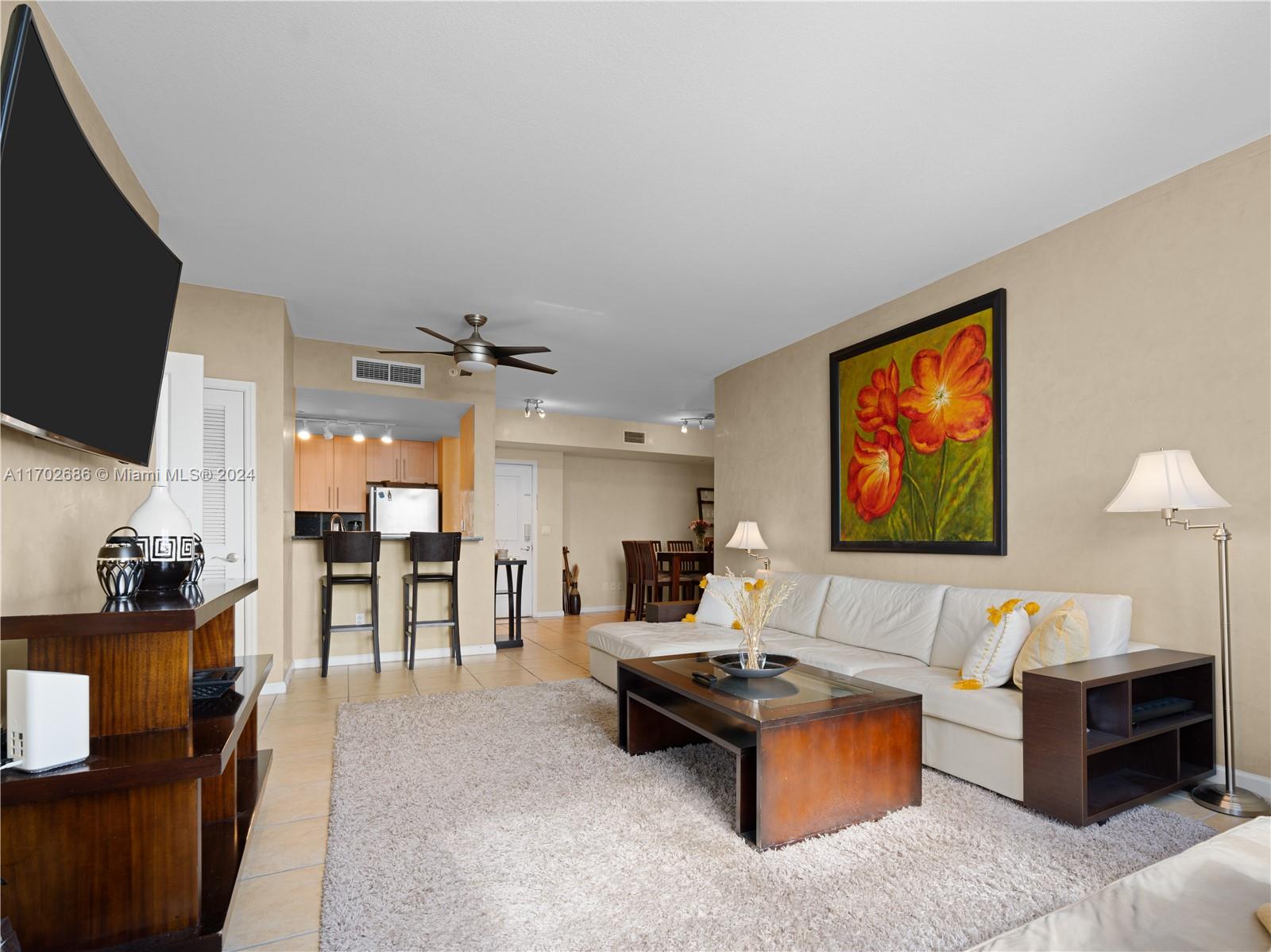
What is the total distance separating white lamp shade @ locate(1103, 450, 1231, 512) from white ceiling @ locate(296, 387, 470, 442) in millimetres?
4781

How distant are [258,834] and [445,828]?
2.16ft

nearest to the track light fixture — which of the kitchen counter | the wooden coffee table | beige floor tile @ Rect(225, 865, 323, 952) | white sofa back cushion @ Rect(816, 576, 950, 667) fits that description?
the kitchen counter

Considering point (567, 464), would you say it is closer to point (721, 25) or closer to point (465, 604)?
point (465, 604)

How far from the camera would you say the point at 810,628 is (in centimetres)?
429

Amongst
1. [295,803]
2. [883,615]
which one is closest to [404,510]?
[295,803]

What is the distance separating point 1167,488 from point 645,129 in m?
2.39

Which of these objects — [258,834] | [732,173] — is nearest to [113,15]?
[732,173]

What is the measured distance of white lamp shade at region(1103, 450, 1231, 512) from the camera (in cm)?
248

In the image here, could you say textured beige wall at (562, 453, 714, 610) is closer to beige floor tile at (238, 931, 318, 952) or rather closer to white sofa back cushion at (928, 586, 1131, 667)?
white sofa back cushion at (928, 586, 1131, 667)

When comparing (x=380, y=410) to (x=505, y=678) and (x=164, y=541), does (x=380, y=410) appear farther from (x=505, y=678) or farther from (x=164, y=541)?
(x=164, y=541)

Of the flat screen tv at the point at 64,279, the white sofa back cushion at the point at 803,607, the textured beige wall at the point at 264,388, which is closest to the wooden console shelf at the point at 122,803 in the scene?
the flat screen tv at the point at 64,279

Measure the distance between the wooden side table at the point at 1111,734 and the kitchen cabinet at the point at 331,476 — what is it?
7.14 metres

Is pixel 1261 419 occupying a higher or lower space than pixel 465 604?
higher

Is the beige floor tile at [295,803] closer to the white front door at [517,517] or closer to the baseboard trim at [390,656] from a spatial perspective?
the baseboard trim at [390,656]
